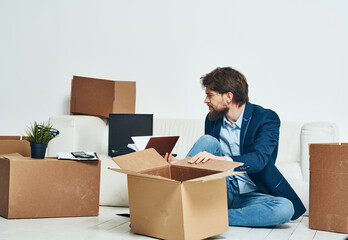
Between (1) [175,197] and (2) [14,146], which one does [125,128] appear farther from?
(1) [175,197]

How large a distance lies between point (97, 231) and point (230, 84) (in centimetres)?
96

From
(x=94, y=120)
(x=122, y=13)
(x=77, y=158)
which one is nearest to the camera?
(x=77, y=158)

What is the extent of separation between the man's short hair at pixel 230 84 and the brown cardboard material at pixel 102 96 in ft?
3.95

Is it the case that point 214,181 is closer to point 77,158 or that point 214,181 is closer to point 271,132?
point 271,132

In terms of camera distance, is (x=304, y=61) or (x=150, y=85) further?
(x=150, y=85)

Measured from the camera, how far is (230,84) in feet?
7.83

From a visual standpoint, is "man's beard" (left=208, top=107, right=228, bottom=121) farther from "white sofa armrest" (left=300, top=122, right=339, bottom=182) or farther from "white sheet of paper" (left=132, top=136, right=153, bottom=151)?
"white sofa armrest" (left=300, top=122, right=339, bottom=182)

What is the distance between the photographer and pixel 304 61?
3.58m

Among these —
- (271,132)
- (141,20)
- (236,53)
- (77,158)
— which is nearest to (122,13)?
(141,20)

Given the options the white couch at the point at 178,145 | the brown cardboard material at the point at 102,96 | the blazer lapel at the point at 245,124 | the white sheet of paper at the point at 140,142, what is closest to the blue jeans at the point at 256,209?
the blazer lapel at the point at 245,124

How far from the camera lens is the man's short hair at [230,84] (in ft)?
7.84

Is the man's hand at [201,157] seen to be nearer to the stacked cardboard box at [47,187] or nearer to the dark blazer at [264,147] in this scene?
the dark blazer at [264,147]

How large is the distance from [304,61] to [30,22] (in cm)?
240

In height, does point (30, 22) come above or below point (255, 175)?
above
